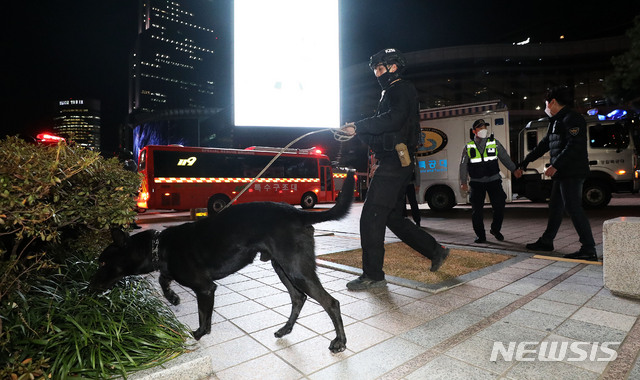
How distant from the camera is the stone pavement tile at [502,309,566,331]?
2.00m

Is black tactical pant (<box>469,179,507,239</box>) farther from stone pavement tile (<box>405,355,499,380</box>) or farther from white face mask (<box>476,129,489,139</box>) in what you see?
stone pavement tile (<box>405,355,499,380</box>)

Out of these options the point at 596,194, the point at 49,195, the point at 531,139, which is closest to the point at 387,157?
the point at 49,195

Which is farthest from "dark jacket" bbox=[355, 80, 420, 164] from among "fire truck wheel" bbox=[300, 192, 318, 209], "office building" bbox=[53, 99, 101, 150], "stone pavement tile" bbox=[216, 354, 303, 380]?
"office building" bbox=[53, 99, 101, 150]

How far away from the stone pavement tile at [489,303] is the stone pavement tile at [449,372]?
78 centimetres

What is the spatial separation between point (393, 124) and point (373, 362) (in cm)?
188


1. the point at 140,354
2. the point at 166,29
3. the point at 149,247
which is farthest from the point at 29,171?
the point at 166,29

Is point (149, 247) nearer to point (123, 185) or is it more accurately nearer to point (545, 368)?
point (123, 185)

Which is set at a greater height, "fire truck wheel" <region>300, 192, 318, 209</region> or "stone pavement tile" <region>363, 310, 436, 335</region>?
"fire truck wheel" <region>300, 192, 318, 209</region>

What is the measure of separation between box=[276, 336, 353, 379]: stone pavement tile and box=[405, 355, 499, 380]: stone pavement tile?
15.6 inches

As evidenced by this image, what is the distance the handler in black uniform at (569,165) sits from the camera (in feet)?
12.0

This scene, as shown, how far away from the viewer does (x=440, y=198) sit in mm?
10172

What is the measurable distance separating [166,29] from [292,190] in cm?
11170

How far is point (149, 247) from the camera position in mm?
2027

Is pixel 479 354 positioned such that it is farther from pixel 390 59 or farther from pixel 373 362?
pixel 390 59
